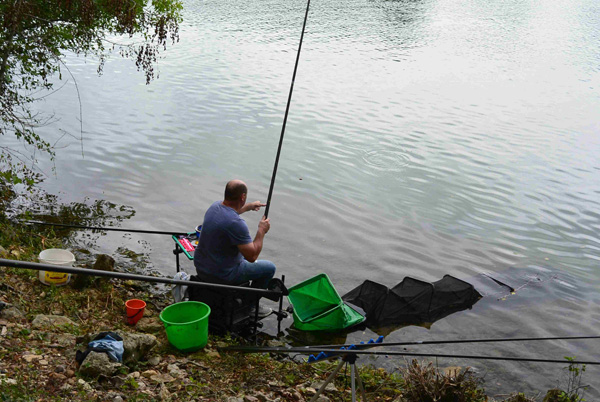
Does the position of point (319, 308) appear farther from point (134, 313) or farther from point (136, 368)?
point (136, 368)

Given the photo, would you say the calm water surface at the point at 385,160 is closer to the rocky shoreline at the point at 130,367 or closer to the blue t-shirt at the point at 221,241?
the rocky shoreline at the point at 130,367

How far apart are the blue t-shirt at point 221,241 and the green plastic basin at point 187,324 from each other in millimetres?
349

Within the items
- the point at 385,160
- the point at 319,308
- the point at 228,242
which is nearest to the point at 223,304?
the point at 228,242

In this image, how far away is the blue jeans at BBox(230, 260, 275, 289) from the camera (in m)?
5.01

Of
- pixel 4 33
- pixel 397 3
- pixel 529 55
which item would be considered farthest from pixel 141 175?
pixel 397 3

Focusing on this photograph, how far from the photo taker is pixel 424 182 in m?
11.3

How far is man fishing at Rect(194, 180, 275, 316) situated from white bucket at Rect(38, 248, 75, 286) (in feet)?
4.54

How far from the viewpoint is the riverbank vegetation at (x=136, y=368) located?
348cm

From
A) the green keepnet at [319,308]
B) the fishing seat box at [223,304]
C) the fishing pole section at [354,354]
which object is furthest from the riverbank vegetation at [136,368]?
the green keepnet at [319,308]

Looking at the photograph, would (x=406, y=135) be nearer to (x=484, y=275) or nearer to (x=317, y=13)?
(x=484, y=275)

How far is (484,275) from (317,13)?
24.2 m

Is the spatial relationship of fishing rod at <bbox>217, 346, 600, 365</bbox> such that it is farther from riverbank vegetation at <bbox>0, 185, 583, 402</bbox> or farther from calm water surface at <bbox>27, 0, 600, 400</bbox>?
calm water surface at <bbox>27, 0, 600, 400</bbox>

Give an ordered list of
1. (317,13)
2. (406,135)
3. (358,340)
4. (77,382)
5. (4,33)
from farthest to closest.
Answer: (317,13) → (406,135) → (4,33) → (358,340) → (77,382)

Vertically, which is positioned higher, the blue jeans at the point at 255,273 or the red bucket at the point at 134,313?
the blue jeans at the point at 255,273
